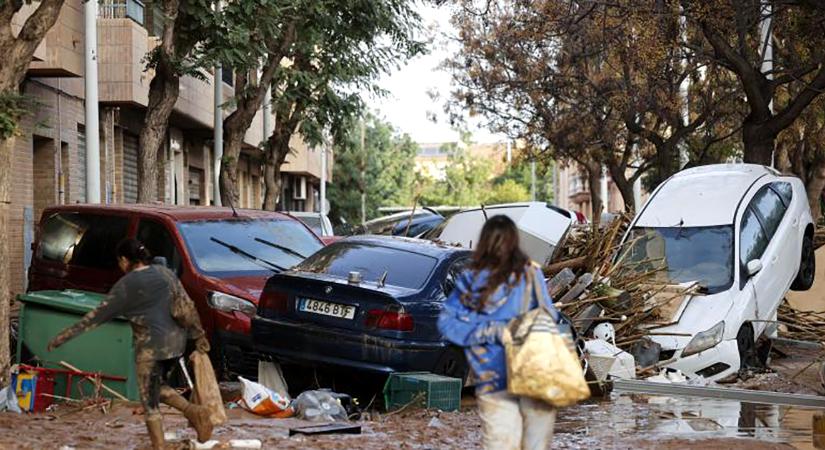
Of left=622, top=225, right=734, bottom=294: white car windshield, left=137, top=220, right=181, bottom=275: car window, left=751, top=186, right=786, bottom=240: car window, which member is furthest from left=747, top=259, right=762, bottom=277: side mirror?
left=137, top=220, right=181, bottom=275: car window

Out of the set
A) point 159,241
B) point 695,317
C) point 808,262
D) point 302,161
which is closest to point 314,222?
point 808,262

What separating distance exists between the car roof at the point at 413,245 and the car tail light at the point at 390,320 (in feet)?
3.78

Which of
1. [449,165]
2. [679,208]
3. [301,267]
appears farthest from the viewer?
[449,165]

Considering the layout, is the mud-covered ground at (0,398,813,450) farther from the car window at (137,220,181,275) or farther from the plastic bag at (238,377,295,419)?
the car window at (137,220,181,275)

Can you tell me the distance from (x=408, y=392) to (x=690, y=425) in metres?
2.23

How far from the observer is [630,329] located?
48.3 feet

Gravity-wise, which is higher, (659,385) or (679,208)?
(679,208)

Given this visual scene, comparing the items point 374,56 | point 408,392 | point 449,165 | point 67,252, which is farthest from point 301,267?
point 449,165

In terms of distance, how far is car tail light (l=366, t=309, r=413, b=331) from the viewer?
1132 centimetres

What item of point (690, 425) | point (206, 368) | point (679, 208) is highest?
point (679, 208)

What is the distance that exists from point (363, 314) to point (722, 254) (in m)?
5.76

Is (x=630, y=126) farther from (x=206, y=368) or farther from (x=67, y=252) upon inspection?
(x=206, y=368)

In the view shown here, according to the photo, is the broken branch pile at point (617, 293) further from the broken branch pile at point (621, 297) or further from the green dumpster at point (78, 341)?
the green dumpster at point (78, 341)

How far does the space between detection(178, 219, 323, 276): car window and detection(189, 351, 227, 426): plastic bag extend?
4.17m
